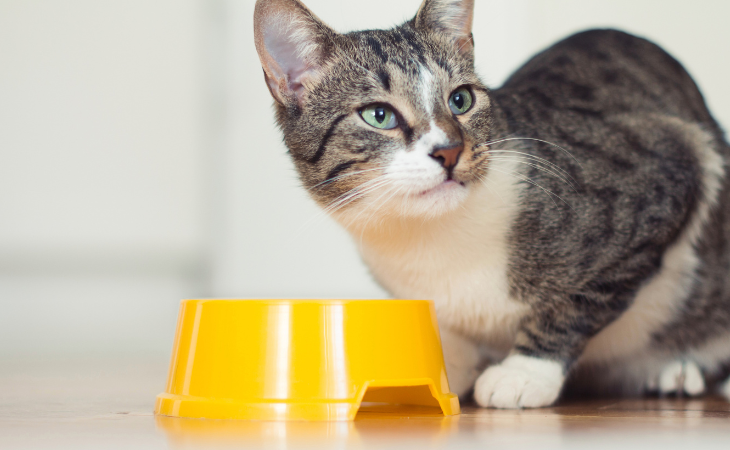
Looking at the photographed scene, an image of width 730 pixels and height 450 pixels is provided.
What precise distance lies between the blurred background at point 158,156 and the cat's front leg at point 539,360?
1.78 metres

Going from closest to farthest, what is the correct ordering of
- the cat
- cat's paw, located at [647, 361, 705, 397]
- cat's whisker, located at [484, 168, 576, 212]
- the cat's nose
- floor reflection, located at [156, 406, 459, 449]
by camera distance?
floor reflection, located at [156, 406, 459, 449]
the cat's nose
the cat
cat's whisker, located at [484, 168, 576, 212]
cat's paw, located at [647, 361, 705, 397]

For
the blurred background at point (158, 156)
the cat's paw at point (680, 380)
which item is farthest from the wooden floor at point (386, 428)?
the blurred background at point (158, 156)

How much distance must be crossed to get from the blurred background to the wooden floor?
1847mm

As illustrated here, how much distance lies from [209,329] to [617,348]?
94cm

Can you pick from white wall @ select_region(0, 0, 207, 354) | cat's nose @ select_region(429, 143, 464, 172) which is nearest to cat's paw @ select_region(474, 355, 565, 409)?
cat's nose @ select_region(429, 143, 464, 172)

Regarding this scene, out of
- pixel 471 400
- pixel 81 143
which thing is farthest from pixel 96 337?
pixel 471 400

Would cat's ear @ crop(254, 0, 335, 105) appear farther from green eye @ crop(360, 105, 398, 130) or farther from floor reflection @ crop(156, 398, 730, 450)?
floor reflection @ crop(156, 398, 730, 450)

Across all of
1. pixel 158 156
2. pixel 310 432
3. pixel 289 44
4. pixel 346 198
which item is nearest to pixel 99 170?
pixel 158 156

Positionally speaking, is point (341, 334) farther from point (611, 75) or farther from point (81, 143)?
point (81, 143)

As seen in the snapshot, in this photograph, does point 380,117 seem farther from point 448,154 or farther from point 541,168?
point 541,168

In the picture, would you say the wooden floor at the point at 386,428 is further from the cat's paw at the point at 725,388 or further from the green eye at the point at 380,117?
the green eye at the point at 380,117

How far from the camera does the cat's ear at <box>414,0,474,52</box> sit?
1.51 meters

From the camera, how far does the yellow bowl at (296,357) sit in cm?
109

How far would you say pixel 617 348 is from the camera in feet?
5.30
